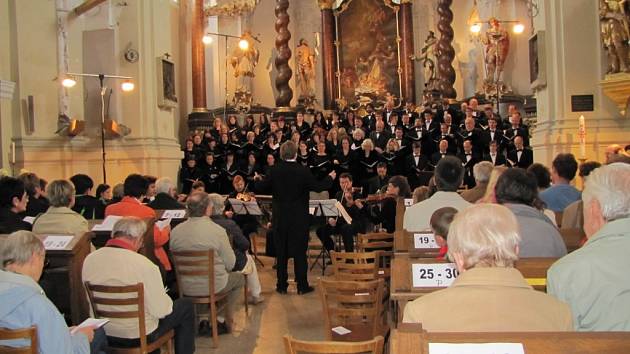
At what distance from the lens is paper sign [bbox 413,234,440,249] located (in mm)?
4551

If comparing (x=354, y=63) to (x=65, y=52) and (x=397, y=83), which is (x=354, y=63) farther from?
(x=65, y=52)

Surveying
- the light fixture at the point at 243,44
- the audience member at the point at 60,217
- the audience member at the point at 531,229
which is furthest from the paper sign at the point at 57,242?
the light fixture at the point at 243,44

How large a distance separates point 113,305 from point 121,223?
557mm

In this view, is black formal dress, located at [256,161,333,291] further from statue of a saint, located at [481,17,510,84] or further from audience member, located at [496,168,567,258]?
statue of a saint, located at [481,17,510,84]

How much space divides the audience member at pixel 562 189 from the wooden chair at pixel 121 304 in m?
3.62

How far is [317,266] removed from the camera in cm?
1013

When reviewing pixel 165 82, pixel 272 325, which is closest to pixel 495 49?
pixel 165 82

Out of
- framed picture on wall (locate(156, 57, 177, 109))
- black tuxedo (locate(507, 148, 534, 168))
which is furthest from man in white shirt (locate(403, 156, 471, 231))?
framed picture on wall (locate(156, 57, 177, 109))

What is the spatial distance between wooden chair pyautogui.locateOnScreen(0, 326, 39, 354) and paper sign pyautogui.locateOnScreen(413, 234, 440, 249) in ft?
7.96

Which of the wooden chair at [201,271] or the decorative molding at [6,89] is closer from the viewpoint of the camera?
the wooden chair at [201,271]

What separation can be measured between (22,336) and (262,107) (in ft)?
53.0

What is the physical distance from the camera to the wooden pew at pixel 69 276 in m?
5.10

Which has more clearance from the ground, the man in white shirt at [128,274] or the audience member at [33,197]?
the audience member at [33,197]

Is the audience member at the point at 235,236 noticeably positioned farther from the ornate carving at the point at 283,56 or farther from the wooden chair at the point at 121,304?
the ornate carving at the point at 283,56
